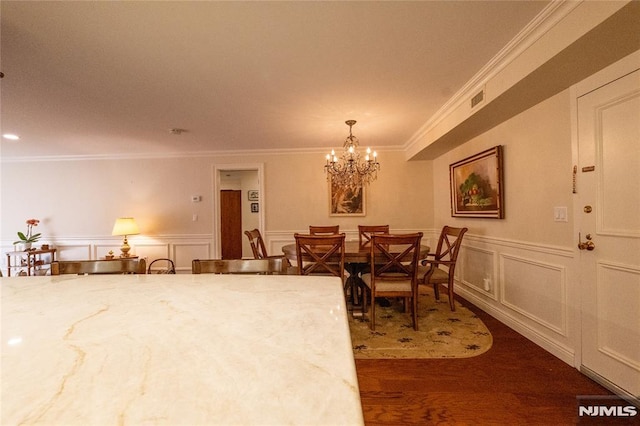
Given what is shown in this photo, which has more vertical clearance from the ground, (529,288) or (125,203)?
(125,203)

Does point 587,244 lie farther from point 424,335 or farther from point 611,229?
point 424,335

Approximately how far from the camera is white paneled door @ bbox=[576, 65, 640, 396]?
5.05 feet

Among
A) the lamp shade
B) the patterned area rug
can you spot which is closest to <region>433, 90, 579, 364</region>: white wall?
the patterned area rug

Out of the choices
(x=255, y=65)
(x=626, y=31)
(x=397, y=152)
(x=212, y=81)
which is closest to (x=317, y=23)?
(x=255, y=65)

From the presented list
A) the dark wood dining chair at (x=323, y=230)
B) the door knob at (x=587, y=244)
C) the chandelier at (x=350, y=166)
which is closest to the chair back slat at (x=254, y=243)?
the dark wood dining chair at (x=323, y=230)

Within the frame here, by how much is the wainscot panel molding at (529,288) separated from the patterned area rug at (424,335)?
287mm

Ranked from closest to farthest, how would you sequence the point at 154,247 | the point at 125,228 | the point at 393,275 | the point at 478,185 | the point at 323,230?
the point at 393,275
the point at 478,185
the point at 323,230
the point at 125,228
the point at 154,247

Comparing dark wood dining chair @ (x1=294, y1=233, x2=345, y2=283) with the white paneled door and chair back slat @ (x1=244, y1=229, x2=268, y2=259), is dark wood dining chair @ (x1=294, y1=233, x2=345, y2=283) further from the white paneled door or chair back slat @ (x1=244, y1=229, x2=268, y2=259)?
the white paneled door

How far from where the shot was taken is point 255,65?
1.97 metres

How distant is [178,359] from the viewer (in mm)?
563

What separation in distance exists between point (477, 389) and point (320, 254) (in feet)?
5.12

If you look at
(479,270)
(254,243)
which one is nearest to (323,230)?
(254,243)

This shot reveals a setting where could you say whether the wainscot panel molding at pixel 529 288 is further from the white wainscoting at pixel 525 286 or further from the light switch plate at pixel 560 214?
the light switch plate at pixel 560 214

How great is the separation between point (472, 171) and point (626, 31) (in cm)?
189
